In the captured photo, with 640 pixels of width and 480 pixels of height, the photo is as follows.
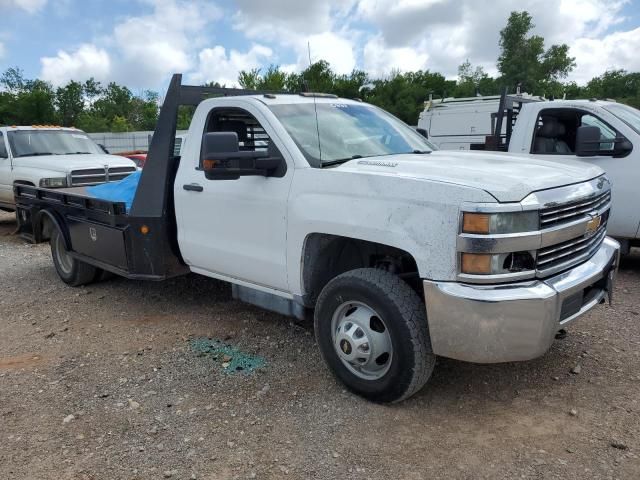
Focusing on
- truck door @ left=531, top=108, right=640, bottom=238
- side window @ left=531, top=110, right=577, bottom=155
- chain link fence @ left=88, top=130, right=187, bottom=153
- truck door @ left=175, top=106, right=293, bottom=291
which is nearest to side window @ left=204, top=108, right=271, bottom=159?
truck door @ left=175, top=106, right=293, bottom=291

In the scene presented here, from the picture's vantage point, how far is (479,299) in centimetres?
283

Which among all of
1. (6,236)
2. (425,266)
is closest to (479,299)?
(425,266)

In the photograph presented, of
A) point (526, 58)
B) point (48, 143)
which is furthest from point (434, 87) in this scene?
point (48, 143)

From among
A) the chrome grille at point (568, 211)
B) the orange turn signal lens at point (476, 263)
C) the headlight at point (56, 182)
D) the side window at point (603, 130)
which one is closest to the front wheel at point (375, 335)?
the orange turn signal lens at point (476, 263)

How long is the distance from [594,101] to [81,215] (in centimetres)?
601

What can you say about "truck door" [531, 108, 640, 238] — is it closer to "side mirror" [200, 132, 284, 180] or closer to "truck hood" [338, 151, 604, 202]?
"truck hood" [338, 151, 604, 202]

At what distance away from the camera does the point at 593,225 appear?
3523 millimetres

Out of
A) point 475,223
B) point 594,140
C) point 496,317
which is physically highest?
point 594,140

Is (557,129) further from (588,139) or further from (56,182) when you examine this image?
(56,182)

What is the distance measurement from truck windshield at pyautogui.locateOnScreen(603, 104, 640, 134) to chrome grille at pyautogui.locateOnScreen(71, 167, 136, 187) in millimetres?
7421

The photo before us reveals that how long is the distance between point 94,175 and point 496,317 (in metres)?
8.09

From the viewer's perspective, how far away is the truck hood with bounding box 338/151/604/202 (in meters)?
2.94

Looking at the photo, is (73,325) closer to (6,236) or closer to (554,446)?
(554,446)

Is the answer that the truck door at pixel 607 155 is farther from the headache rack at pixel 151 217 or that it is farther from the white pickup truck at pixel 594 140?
the headache rack at pixel 151 217
